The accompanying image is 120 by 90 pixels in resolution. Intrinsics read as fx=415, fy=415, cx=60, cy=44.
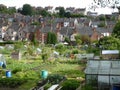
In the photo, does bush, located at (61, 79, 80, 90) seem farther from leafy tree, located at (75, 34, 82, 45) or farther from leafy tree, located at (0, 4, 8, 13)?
leafy tree, located at (0, 4, 8, 13)

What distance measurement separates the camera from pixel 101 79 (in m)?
19.4

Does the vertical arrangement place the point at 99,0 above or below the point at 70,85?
above

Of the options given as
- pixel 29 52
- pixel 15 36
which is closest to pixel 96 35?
pixel 15 36

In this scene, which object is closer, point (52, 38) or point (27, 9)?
point (52, 38)

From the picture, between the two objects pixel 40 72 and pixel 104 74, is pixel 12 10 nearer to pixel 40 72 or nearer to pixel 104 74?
pixel 40 72

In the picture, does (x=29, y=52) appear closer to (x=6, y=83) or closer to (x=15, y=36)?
(x=6, y=83)

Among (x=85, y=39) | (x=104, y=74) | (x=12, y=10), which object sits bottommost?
(x=85, y=39)

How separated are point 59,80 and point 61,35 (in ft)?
143

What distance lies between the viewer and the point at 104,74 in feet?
63.8

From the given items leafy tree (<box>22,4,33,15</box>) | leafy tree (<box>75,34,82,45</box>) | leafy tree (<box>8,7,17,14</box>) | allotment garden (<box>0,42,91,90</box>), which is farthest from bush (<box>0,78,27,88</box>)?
leafy tree (<box>22,4,33,15</box>)

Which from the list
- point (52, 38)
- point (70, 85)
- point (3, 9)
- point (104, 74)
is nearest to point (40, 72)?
point (70, 85)

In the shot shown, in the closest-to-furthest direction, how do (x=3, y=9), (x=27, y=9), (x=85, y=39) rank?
(x=85, y=39) < (x=3, y=9) < (x=27, y=9)

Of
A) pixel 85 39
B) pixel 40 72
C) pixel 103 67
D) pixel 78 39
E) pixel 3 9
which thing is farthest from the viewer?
pixel 3 9

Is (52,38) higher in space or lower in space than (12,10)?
lower
